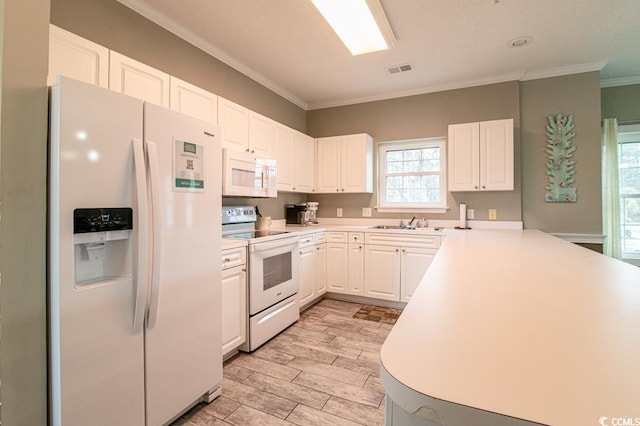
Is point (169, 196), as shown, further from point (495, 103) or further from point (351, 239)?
point (495, 103)

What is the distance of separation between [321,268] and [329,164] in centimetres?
146

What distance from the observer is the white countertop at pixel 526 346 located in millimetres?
434

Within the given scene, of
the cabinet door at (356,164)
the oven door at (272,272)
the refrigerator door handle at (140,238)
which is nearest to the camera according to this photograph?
the refrigerator door handle at (140,238)

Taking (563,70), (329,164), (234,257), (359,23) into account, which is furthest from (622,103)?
(234,257)

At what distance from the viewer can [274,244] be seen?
8.79 ft

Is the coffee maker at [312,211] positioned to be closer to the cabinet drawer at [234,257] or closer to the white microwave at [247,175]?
the white microwave at [247,175]

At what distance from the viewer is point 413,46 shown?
2.86 metres

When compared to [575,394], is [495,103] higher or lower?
higher

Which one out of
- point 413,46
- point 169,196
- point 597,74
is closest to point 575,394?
point 169,196

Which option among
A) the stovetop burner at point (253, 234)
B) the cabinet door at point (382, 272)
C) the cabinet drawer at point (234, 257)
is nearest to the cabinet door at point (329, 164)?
the cabinet door at point (382, 272)

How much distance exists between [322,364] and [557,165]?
10.9 feet

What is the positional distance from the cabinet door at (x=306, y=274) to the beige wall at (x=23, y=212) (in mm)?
2176

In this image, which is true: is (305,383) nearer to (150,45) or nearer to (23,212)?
(23,212)

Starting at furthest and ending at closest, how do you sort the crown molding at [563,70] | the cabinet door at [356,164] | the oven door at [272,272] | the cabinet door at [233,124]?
the cabinet door at [356,164] < the crown molding at [563,70] < the cabinet door at [233,124] < the oven door at [272,272]
